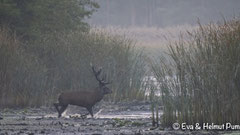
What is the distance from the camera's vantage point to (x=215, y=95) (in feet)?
53.2

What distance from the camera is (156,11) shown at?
108 meters

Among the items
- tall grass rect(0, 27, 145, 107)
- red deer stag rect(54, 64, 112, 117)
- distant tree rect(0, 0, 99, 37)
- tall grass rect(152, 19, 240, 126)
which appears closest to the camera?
tall grass rect(152, 19, 240, 126)

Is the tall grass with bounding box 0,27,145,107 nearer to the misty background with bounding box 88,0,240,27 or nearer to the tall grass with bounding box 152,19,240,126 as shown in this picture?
the tall grass with bounding box 152,19,240,126

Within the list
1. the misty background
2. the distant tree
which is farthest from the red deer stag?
the misty background

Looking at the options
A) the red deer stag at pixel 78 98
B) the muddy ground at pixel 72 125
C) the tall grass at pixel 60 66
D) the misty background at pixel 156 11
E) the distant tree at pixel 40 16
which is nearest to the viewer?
the muddy ground at pixel 72 125

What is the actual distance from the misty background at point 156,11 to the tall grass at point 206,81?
77989mm

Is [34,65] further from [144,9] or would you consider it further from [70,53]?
[144,9]

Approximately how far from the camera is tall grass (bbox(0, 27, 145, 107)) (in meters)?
24.6

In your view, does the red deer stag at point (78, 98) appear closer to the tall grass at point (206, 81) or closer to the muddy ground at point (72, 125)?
the muddy ground at point (72, 125)

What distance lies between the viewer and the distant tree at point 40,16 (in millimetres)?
27719

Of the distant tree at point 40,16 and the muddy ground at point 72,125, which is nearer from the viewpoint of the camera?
the muddy ground at point 72,125

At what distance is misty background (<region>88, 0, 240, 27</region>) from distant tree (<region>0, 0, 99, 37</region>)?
61.8 m

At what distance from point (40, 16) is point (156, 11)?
261ft

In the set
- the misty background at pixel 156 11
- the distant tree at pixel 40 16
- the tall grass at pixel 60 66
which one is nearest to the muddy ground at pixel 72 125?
the tall grass at pixel 60 66
